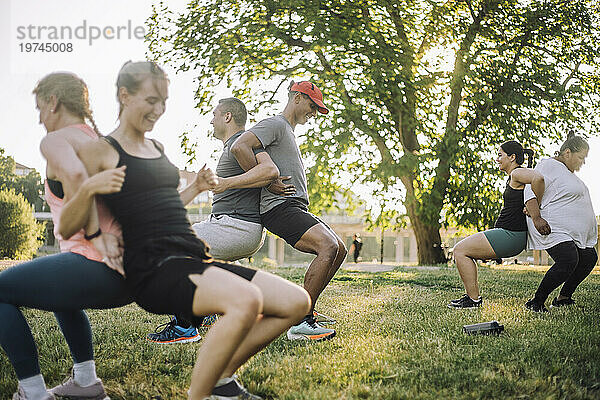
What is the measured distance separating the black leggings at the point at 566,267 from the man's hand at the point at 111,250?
15.3 feet

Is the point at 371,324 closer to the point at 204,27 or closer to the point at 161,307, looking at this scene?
the point at 161,307

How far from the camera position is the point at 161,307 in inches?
99.4

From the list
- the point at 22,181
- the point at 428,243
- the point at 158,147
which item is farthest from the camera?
the point at 22,181

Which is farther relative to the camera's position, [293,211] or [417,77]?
[417,77]

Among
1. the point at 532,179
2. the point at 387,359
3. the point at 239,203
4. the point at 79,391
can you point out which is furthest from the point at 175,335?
the point at 532,179

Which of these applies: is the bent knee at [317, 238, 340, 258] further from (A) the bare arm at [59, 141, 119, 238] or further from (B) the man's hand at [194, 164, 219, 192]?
(A) the bare arm at [59, 141, 119, 238]

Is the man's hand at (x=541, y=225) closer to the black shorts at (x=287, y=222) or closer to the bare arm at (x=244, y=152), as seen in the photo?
the black shorts at (x=287, y=222)

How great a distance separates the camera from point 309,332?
456 cm

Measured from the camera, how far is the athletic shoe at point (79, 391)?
9.92 feet

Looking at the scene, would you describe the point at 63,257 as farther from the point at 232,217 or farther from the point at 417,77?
the point at 417,77

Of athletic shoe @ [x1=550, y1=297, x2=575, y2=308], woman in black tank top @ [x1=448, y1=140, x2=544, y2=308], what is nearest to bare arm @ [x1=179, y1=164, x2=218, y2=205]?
woman in black tank top @ [x1=448, y1=140, x2=544, y2=308]

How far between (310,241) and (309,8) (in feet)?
39.6

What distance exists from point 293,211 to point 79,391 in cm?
232

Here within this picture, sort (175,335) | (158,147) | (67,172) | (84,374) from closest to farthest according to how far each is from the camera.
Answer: (67,172), (158,147), (84,374), (175,335)
